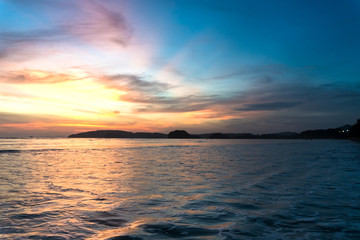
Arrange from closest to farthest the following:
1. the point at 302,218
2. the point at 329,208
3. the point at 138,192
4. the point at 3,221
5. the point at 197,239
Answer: the point at 197,239, the point at 3,221, the point at 302,218, the point at 329,208, the point at 138,192

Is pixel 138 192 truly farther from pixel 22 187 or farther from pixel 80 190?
pixel 22 187

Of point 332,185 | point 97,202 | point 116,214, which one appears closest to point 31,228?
point 116,214

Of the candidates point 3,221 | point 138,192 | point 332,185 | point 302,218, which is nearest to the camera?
point 3,221

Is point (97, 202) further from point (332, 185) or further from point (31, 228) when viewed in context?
point (332, 185)

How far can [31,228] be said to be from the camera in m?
7.37

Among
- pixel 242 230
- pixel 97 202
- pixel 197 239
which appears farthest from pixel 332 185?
pixel 97 202

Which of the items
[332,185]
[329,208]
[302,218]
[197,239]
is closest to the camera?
[197,239]

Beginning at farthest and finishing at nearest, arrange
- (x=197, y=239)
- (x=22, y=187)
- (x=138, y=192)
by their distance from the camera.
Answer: (x=22, y=187)
(x=138, y=192)
(x=197, y=239)

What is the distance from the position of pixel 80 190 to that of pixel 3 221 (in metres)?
5.30

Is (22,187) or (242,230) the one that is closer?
(242,230)

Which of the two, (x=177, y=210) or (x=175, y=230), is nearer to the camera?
(x=175, y=230)

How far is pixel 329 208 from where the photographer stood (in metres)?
10.1

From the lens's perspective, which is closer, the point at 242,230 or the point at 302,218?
the point at 242,230

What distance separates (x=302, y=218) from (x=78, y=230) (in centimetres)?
712
